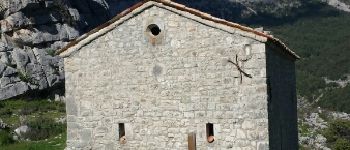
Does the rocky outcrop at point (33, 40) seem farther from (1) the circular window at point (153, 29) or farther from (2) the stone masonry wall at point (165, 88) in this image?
(1) the circular window at point (153, 29)

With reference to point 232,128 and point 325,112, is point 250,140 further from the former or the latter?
point 325,112

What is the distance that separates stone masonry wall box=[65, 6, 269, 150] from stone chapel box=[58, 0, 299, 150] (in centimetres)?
2

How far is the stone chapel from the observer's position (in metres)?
→ 11.4

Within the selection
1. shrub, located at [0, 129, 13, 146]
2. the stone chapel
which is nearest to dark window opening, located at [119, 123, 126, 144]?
the stone chapel

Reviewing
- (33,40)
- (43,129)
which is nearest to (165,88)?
(43,129)

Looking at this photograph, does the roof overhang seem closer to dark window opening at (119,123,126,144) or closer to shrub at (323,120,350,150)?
dark window opening at (119,123,126,144)

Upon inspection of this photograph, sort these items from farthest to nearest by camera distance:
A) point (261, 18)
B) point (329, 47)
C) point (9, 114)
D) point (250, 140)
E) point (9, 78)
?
1. point (261, 18)
2. point (329, 47)
3. point (9, 78)
4. point (9, 114)
5. point (250, 140)

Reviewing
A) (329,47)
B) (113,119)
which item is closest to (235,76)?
(113,119)

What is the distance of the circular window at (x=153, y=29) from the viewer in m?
12.2

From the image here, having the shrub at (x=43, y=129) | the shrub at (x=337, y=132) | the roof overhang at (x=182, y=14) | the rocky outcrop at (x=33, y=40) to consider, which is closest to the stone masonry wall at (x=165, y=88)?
the roof overhang at (x=182, y=14)

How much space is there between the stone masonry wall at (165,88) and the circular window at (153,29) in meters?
0.10

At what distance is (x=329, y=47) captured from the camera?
9631 cm

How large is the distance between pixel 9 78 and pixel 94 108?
33.5 m

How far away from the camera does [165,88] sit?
39.7 ft
